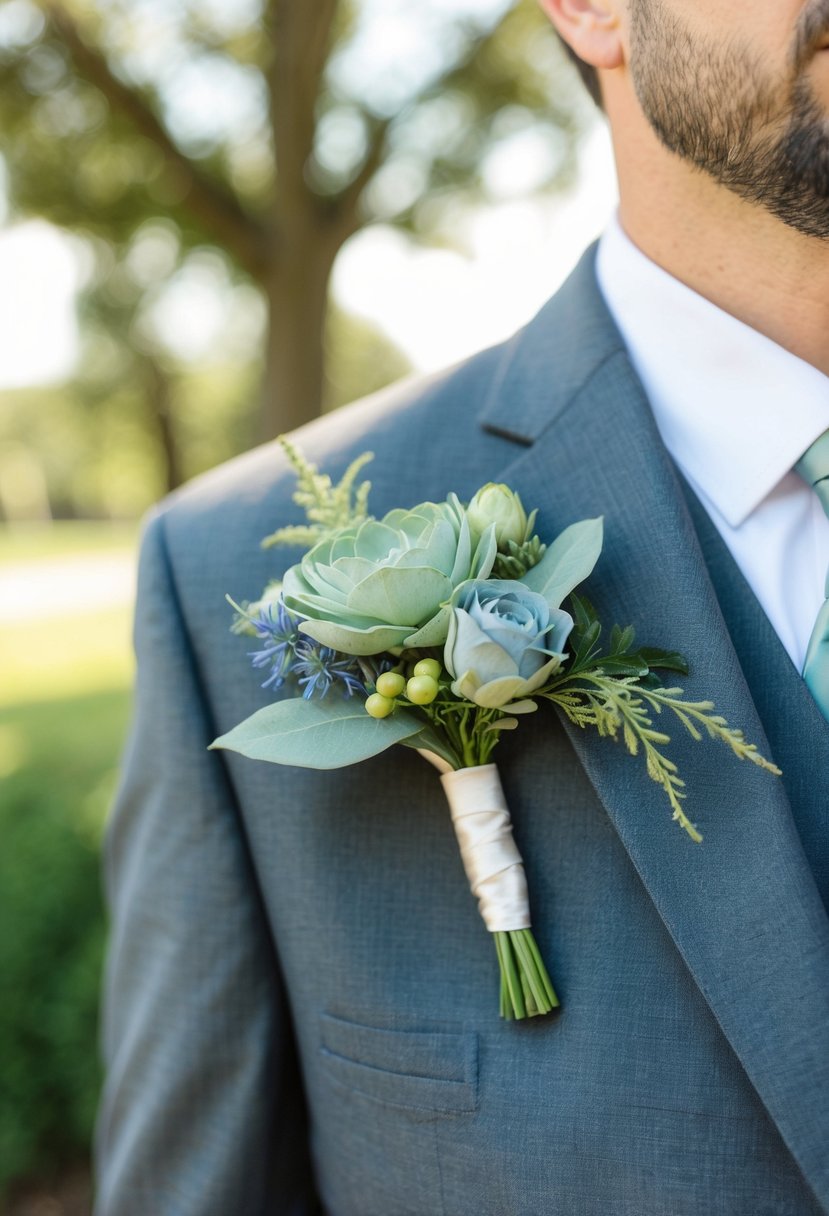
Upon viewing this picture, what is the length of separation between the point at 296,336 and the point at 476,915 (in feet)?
16.8

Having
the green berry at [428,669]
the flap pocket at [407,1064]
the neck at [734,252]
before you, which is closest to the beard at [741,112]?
the neck at [734,252]

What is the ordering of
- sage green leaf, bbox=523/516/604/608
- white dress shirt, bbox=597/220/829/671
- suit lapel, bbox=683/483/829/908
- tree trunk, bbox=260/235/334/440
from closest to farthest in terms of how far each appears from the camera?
sage green leaf, bbox=523/516/604/608, suit lapel, bbox=683/483/829/908, white dress shirt, bbox=597/220/829/671, tree trunk, bbox=260/235/334/440

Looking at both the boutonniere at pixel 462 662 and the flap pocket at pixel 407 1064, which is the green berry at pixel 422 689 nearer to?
the boutonniere at pixel 462 662

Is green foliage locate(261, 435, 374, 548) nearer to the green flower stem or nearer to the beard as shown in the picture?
the green flower stem

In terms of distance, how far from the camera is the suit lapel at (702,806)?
112cm

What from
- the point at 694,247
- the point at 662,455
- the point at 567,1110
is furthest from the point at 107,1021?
the point at 694,247

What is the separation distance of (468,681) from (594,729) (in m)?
0.27

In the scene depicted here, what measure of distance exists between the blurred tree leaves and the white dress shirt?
14.2 feet

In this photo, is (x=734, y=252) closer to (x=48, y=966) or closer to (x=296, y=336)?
(x=48, y=966)

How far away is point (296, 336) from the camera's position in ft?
19.7

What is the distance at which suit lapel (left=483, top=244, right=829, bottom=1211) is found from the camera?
1124 mm

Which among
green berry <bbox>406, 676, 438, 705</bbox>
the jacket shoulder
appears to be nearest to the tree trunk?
the jacket shoulder

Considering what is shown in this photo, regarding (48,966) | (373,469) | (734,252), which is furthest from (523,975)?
Answer: (48,966)

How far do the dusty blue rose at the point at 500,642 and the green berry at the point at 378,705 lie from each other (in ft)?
0.25
